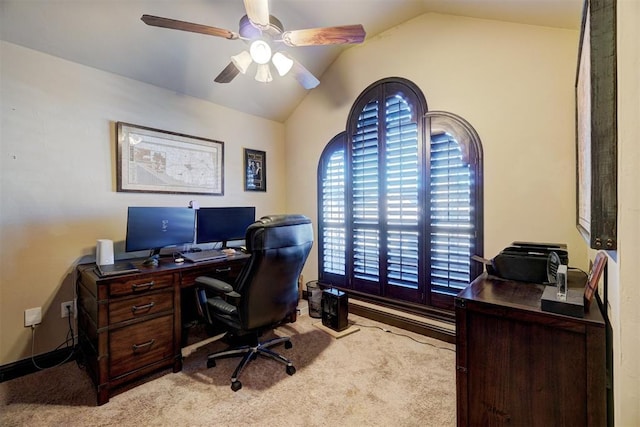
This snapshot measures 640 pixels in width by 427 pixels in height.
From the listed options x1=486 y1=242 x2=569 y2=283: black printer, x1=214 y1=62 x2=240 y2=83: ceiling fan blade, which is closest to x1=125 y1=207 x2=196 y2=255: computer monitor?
x1=214 y1=62 x2=240 y2=83: ceiling fan blade

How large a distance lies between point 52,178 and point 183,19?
162 cm

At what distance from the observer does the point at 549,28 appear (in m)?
1.94

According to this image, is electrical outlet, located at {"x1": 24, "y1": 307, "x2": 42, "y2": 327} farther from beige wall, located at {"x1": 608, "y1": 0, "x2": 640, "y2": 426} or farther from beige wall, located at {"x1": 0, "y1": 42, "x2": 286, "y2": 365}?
beige wall, located at {"x1": 608, "y1": 0, "x2": 640, "y2": 426}

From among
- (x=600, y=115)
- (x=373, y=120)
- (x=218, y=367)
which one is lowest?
(x=218, y=367)

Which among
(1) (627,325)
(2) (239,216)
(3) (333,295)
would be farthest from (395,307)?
(1) (627,325)

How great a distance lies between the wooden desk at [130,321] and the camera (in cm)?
175

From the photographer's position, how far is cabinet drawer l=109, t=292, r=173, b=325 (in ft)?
5.90

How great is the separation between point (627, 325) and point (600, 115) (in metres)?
0.62

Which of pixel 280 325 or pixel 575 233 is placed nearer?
pixel 575 233

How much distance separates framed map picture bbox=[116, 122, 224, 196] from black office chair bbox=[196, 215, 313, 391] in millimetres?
1238

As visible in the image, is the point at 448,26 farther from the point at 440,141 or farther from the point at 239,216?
the point at 239,216

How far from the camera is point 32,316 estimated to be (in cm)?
204

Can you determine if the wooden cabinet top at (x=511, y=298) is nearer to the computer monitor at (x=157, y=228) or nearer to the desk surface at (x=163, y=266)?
the desk surface at (x=163, y=266)

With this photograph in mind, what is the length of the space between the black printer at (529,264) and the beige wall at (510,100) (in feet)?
1.69
